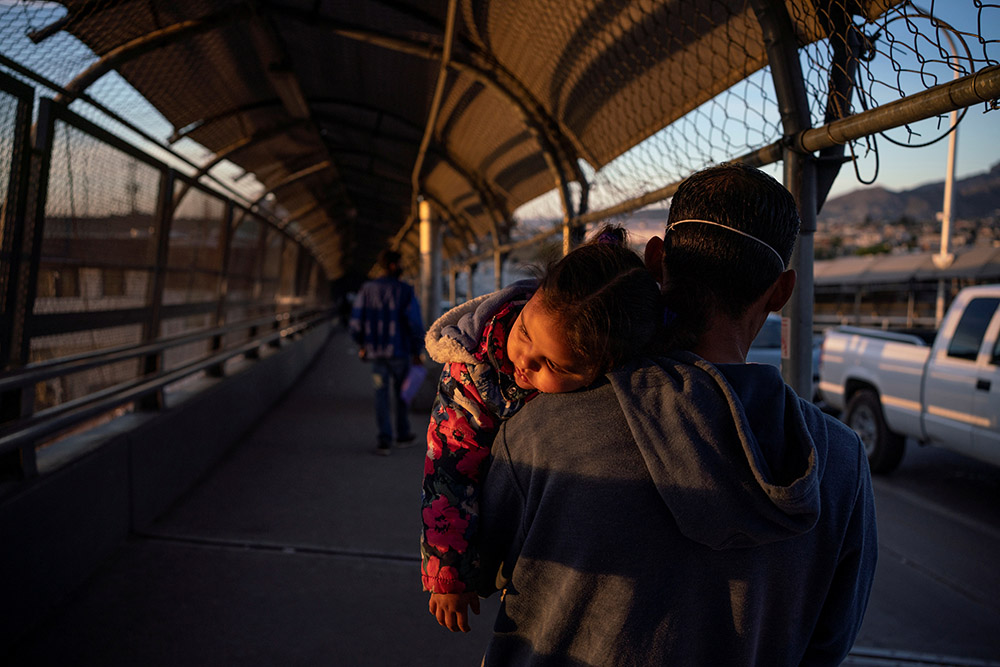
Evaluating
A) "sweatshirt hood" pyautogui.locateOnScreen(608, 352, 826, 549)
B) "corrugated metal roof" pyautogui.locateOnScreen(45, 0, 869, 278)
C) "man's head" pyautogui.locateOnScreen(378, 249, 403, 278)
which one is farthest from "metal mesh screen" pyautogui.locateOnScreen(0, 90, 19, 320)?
"man's head" pyautogui.locateOnScreen(378, 249, 403, 278)

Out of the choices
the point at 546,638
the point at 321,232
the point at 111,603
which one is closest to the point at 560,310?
the point at 546,638

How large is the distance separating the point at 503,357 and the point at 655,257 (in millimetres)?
415

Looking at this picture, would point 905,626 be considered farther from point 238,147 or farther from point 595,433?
point 238,147

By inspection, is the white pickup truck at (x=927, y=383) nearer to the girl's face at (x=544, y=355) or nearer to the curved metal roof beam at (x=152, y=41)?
the girl's face at (x=544, y=355)

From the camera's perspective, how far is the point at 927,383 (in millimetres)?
6688

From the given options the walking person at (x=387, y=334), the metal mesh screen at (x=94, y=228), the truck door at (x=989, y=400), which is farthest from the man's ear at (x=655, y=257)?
the truck door at (x=989, y=400)

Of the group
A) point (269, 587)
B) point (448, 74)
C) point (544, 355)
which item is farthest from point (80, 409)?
point (448, 74)

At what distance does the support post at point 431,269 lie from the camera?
455 inches

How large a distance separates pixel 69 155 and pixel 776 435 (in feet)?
13.5

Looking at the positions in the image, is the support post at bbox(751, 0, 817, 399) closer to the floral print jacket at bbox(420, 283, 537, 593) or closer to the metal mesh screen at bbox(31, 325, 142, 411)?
the floral print jacket at bbox(420, 283, 537, 593)

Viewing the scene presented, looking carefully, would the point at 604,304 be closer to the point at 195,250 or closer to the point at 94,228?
the point at 94,228

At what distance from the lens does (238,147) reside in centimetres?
886

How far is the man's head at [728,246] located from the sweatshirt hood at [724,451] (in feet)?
0.48

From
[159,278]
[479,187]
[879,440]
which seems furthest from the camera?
[479,187]
